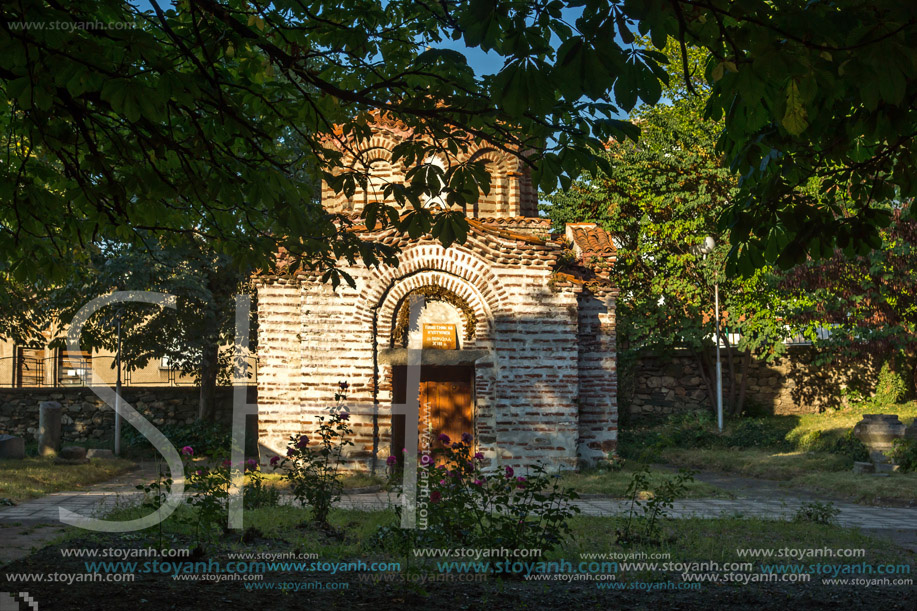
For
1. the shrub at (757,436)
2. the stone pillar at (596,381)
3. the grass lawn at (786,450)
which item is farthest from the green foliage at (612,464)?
the shrub at (757,436)

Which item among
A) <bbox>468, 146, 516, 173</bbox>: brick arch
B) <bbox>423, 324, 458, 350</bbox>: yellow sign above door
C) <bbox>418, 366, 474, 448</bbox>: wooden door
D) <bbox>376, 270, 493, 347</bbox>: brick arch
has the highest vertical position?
<bbox>468, 146, 516, 173</bbox>: brick arch

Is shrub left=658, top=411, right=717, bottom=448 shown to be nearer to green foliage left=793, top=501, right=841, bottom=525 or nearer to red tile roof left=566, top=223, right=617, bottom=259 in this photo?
red tile roof left=566, top=223, right=617, bottom=259

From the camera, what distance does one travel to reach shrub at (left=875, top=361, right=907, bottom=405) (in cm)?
1956

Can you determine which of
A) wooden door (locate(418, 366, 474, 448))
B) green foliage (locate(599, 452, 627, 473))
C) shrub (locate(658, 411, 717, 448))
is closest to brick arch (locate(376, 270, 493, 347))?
wooden door (locate(418, 366, 474, 448))

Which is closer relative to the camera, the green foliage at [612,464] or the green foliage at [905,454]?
the green foliage at [905,454]

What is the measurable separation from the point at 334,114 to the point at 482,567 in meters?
3.40

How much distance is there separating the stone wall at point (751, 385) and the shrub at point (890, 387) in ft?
5.35

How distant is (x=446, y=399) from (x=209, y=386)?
30.2ft

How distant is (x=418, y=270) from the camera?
12.5 meters

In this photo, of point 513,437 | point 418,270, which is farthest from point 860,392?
point 418,270

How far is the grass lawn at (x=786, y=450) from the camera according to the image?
11.8 meters

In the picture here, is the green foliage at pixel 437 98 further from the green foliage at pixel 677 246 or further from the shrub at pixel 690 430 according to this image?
the green foliage at pixel 677 246

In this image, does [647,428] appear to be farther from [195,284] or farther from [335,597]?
[335,597]

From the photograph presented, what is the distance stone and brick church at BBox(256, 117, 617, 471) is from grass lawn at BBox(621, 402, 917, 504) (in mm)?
2312
